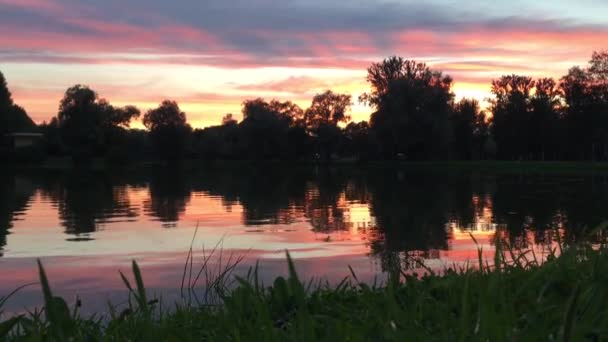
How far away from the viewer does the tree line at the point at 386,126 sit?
292 ft

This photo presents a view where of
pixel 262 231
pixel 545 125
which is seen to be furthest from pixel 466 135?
pixel 262 231

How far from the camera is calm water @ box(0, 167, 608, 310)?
38.2ft

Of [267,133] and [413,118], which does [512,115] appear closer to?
[413,118]

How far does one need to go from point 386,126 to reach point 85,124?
50379 millimetres

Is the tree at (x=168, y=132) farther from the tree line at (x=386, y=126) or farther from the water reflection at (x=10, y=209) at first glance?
the water reflection at (x=10, y=209)

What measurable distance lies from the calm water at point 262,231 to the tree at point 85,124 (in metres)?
77.1

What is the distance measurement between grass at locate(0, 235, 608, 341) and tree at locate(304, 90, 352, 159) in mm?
121286

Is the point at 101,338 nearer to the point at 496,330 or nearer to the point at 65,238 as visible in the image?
the point at 496,330

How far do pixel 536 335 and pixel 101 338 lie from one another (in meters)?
2.46

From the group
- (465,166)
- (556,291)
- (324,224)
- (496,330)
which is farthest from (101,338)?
(465,166)

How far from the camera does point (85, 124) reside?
10656 cm

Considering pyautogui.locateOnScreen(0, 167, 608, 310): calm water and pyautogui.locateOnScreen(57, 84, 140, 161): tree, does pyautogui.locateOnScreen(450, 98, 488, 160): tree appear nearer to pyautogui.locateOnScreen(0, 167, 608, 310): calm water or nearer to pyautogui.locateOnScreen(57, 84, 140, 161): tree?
pyautogui.locateOnScreen(57, 84, 140, 161): tree

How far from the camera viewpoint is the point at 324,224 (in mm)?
20141

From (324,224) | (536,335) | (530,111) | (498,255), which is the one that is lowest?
(324,224)
